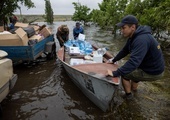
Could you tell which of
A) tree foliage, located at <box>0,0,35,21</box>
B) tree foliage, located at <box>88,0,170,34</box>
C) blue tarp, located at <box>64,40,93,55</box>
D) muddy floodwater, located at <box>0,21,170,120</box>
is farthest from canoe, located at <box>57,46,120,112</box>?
tree foliage, located at <box>0,0,35,21</box>

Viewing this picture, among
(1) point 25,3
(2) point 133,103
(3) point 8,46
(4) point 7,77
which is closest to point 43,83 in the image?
(3) point 8,46

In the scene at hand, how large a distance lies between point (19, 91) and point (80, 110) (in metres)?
2.31

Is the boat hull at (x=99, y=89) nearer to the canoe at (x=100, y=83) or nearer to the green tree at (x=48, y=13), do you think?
the canoe at (x=100, y=83)

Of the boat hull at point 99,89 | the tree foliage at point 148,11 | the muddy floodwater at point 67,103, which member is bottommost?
the muddy floodwater at point 67,103

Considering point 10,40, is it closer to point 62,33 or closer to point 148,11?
point 62,33

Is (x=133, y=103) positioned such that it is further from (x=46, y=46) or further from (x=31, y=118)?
(x=46, y=46)

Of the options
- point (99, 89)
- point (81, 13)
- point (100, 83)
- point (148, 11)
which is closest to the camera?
point (100, 83)

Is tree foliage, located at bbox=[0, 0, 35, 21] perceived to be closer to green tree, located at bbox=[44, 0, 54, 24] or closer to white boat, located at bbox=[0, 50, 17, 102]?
white boat, located at bbox=[0, 50, 17, 102]

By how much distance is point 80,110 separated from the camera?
480 cm

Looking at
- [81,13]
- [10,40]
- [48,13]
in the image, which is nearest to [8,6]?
[10,40]

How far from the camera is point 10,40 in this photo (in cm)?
652

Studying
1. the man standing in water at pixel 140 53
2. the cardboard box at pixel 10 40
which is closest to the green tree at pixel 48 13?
the cardboard box at pixel 10 40

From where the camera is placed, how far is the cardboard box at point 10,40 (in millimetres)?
6512

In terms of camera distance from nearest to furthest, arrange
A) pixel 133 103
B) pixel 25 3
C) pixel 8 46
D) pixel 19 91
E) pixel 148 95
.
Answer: pixel 133 103 → pixel 148 95 → pixel 19 91 → pixel 8 46 → pixel 25 3
